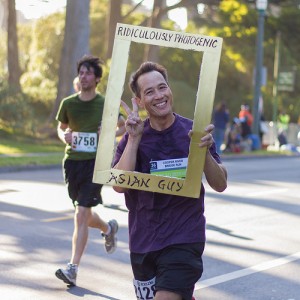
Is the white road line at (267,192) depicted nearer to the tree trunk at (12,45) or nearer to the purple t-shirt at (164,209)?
the purple t-shirt at (164,209)

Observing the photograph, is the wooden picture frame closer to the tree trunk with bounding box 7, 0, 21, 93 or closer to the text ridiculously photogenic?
the text ridiculously photogenic

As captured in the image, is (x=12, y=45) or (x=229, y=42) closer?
(x=12, y=45)

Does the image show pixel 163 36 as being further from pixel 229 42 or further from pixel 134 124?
pixel 229 42

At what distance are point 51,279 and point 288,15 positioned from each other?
37.9 m

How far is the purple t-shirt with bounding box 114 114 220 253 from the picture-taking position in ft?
14.5

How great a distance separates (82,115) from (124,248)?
1.95m

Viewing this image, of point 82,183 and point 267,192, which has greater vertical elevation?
point 82,183

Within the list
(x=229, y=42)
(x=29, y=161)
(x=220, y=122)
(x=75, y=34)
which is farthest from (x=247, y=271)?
(x=229, y=42)

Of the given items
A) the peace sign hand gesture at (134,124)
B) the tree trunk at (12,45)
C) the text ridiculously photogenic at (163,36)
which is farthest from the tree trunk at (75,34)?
the peace sign hand gesture at (134,124)

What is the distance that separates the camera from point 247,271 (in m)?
7.88

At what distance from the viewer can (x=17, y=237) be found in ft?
29.9

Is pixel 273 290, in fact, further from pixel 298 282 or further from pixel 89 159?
pixel 89 159

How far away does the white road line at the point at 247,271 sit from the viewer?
7.32 m

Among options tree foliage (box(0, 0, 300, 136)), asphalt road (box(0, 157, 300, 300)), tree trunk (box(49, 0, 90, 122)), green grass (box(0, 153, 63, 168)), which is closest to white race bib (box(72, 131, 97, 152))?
asphalt road (box(0, 157, 300, 300))
